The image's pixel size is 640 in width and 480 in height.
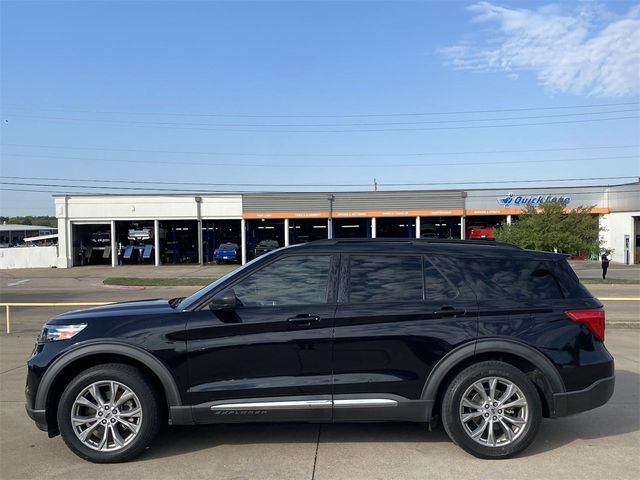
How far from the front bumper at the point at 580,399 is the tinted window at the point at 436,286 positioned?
3.84 feet

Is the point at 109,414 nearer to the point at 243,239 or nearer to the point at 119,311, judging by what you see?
the point at 119,311

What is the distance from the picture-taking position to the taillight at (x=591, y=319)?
436cm

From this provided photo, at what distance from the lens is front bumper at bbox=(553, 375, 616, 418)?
427 centimetres

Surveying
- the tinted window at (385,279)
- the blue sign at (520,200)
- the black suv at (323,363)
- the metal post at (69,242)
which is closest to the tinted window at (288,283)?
the black suv at (323,363)

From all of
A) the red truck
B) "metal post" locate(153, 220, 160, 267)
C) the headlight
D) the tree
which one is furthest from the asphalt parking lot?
"metal post" locate(153, 220, 160, 267)

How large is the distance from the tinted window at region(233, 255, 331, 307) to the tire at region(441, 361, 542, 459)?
52.4 inches

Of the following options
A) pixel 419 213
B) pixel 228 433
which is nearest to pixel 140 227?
pixel 419 213

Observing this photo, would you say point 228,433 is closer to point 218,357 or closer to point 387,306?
point 218,357

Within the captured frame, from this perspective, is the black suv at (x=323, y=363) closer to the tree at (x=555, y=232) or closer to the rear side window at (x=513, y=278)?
the rear side window at (x=513, y=278)

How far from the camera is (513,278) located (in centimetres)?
448

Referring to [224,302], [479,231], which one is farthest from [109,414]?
[479,231]

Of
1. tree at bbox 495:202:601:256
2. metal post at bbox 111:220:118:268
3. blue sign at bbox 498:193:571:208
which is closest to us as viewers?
tree at bbox 495:202:601:256

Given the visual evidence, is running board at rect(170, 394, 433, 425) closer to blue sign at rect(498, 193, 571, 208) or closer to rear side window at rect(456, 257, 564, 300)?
rear side window at rect(456, 257, 564, 300)

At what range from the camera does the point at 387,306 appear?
4.32m
